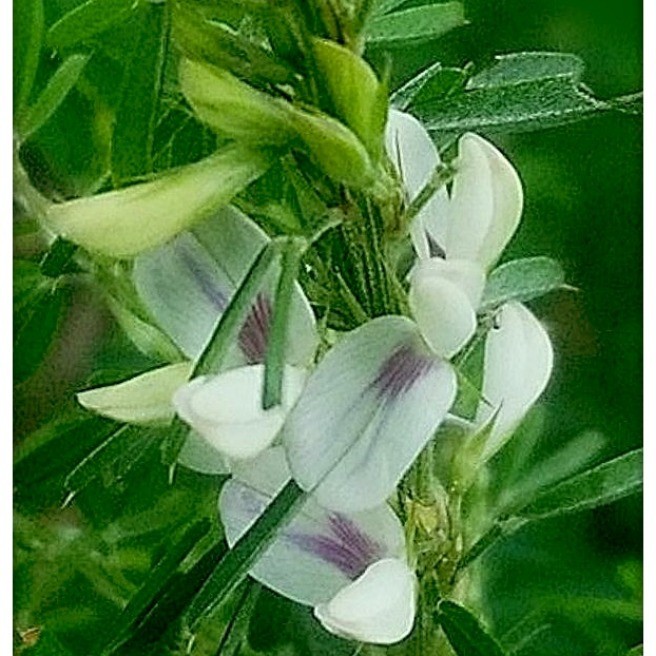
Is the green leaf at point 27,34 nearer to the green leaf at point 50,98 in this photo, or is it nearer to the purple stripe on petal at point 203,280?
the green leaf at point 50,98

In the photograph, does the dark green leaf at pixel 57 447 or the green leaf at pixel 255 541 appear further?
the dark green leaf at pixel 57 447

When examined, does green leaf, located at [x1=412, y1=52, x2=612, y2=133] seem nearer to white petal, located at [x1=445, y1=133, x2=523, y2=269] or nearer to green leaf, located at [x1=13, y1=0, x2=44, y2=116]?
white petal, located at [x1=445, y1=133, x2=523, y2=269]

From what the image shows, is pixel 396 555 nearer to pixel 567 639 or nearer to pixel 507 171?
pixel 507 171

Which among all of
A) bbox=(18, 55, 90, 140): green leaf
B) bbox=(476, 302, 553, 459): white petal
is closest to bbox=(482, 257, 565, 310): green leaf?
bbox=(476, 302, 553, 459): white petal

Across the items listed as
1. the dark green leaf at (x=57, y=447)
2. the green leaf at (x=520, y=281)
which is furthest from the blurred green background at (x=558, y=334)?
the green leaf at (x=520, y=281)

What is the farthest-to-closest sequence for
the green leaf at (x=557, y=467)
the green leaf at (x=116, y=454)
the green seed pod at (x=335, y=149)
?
1. the green leaf at (x=557, y=467)
2. the green leaf at (x=116, y=454)
3. the green seed pod at (x=335, y=149)

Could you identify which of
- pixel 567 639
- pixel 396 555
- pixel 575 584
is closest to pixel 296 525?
pixel 396 555

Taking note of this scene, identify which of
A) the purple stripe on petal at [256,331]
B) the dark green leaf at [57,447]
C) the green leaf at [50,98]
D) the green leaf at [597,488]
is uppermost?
the purple stripe on petal at [256,331]

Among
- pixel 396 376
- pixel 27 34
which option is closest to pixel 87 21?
pixel 27 34
